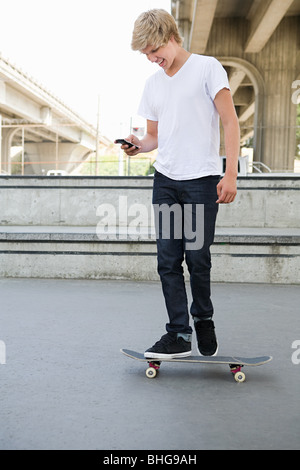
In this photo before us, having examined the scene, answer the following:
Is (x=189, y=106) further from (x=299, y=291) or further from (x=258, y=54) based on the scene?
(x=258, y=54)

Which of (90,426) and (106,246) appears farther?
(106,246)

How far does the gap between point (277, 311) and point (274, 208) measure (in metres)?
2.63

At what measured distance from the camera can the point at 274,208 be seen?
6.34 meters

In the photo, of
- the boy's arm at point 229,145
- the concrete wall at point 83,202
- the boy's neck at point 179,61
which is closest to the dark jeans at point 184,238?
the boy's arm at point 229,145

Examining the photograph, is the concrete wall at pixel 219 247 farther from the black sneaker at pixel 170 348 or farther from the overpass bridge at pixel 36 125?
the overpass bridge at pixel 36 125

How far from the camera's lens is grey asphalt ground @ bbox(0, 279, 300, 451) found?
70.8 inches

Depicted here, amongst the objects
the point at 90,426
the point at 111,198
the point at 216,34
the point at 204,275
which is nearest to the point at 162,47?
the point at 204,275

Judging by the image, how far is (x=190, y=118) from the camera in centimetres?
259

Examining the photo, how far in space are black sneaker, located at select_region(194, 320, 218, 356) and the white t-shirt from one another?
0.78m

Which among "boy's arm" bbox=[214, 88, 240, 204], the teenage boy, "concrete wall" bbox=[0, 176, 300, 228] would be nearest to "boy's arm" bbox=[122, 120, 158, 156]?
the teenage boy

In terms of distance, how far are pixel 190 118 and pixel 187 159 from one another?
0.21 metres

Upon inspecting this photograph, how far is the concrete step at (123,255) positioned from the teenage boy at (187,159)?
253cm

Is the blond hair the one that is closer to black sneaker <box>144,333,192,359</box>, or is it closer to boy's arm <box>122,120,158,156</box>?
boy's arm <box>122,120,158,156</box>

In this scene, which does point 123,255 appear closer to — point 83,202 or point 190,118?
point 83,202
